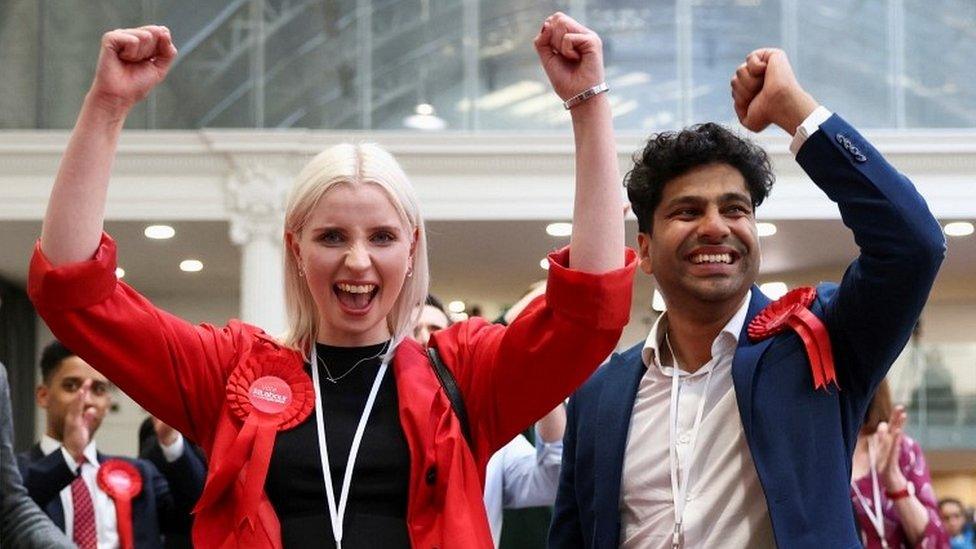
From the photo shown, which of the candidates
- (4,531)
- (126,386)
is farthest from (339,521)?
(4,531)

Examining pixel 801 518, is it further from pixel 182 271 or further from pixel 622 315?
pixel 182 271

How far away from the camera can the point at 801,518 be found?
243 cm

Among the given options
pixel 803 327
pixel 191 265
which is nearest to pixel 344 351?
pixel 803 327

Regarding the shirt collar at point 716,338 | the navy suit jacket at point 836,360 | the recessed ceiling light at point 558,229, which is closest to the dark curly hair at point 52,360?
the shirt collar at point 716,338

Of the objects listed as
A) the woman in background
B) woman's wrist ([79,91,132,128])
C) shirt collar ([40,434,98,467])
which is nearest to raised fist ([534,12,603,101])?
woman's wrist ([79,91,132,128])

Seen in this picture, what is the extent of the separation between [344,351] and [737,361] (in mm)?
684

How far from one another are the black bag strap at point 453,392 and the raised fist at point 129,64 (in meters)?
0.59

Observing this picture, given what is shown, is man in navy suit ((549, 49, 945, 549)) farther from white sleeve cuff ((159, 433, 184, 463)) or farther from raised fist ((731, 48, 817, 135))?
white sleeve cuff ((159, 433, 184, 463))

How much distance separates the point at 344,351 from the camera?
7.75 ft

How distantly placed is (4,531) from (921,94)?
11614 millimetres

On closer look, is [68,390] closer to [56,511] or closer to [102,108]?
[56,511]

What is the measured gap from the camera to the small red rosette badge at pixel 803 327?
251cm

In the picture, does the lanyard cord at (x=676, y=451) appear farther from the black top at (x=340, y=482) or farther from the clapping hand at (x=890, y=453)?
the clapping hand at (x=890, y=453)

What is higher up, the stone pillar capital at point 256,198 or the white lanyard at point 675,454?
the stone pillar capital at point 256,198
